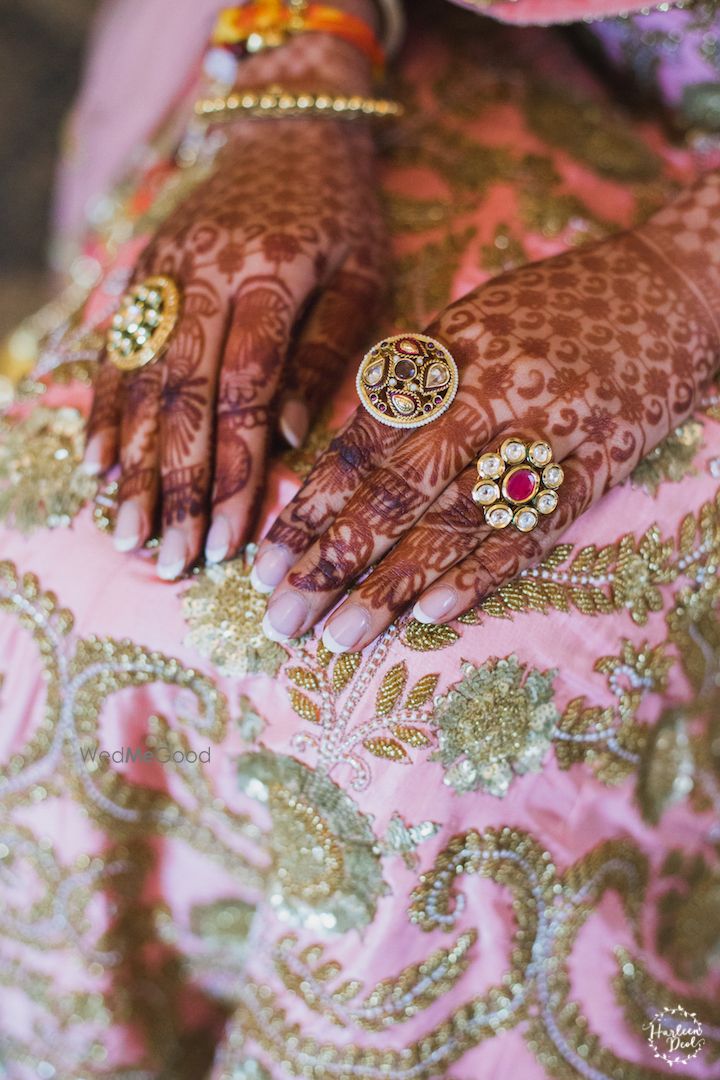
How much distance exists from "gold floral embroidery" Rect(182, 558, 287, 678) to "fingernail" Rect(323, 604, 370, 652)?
0.05 meters

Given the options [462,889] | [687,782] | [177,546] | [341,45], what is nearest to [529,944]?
[462,889]

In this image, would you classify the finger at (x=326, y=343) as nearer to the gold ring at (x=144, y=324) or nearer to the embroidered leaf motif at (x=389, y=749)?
the gold ring at (x=144, y=324)

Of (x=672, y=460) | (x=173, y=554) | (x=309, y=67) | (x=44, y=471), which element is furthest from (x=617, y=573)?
(x=309, y=67)

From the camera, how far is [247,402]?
0.62m

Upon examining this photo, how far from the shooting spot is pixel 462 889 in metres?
0.61

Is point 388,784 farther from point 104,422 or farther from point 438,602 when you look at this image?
point 104,422

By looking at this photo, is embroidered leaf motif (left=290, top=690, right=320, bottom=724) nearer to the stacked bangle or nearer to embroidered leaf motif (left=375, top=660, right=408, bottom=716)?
embroidered leaf motif (left=375, top=660, right=408, bottom=716)

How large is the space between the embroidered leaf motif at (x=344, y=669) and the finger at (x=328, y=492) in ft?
0.22

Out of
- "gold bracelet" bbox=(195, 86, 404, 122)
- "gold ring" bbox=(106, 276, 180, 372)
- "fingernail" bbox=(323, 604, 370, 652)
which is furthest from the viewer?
"gold bracelet" bbox=(195, 86, 404, 122)

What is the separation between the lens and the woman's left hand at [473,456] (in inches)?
21.7

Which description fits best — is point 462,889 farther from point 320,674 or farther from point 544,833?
point 320,674

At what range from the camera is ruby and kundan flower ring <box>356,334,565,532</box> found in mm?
552

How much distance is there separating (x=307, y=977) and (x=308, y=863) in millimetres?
91

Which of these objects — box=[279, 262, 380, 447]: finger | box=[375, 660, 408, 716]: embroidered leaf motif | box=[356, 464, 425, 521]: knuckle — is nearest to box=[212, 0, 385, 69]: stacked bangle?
box=[279, 262, 380, 447]: finger
